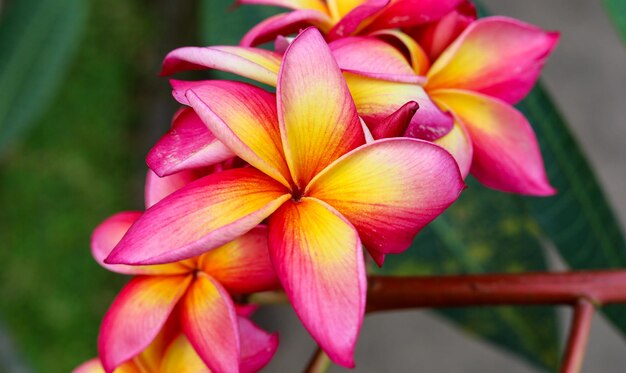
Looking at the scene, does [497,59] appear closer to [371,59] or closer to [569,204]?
[371,59]

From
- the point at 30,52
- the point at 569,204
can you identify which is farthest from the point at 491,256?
the point at 30,52

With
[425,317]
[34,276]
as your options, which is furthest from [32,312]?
[425,317]

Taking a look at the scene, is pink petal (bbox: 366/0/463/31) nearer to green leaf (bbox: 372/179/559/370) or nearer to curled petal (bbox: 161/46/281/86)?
curled petal (bbox: 161/46/281/86)

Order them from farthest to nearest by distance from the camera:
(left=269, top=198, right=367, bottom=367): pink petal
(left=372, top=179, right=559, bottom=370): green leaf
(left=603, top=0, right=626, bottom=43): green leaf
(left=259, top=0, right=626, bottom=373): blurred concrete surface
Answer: (left=259, top=0, right=626, bottom=373): blurred concrete surface, (left=372, top=179, right=559, bottom=370): green leaf, (left=603, top=0, right=626, bottom=43): green leaf, (left=269, top=198, right=367, bottom=367): pink petal

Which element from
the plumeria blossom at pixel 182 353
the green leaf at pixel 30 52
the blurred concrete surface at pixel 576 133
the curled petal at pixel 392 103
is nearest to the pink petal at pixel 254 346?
the plumeria blossom at pixel 182 353

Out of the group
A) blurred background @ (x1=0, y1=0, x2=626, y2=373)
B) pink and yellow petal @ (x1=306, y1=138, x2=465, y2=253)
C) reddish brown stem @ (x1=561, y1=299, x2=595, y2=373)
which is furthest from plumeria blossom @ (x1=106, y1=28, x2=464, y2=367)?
blurred background @ (x1=0, y1=0, x2=626, y2=373)

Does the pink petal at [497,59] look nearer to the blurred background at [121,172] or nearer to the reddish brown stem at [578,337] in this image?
the reddish brown stem at [578,337]

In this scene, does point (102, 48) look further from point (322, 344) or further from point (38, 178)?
point (322, 344)
